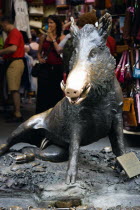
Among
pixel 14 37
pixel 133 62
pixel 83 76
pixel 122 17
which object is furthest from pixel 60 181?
pixel 14 37

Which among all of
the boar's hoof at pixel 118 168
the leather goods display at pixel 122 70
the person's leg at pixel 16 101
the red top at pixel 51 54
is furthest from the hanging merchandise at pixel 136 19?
the person's leg at pixel 16 101

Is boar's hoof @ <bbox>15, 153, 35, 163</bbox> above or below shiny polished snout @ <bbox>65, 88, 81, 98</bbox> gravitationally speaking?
below

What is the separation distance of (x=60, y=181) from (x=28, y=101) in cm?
788

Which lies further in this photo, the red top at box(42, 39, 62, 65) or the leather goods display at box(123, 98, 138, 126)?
the red top at box(42, 39, 62, 65)

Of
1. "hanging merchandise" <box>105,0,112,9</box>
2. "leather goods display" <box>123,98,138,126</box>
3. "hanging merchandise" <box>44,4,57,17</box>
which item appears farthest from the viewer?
"hanging merchandise" <box>44,4,57,17</box>

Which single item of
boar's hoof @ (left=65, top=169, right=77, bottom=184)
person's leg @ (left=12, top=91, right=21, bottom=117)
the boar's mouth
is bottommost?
person's leg @ (left=12, top=91, right=21, bottom=117)

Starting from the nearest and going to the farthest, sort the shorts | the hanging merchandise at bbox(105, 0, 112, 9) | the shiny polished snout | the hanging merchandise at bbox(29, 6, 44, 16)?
1. the shiny polished snout
2. the hanging merchandise at bbox(105, 0, 112, 9)
3. the shorts
4. the hanging merchandise at bbox(29, 6, 44, 16)

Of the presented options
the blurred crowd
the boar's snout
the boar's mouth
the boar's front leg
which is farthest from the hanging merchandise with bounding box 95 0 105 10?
the boar's mouth

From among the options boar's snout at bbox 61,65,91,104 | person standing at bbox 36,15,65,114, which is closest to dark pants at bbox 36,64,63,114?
person standing at bbox 36,15,65,114

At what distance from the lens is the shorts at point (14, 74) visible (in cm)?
845

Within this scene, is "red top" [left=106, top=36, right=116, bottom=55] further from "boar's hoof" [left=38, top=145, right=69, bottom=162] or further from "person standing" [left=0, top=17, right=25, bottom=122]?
"boar's hoof" [left=38, top=145, right=69, bottom=162]

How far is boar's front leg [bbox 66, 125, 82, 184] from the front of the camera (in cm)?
397

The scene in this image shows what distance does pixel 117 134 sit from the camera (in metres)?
4.29

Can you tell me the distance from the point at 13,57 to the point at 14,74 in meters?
0.33
